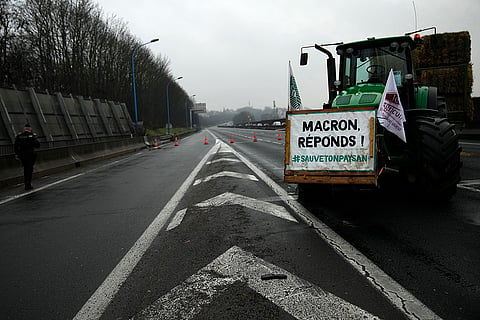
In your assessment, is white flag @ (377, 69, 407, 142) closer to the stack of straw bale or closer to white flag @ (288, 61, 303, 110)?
white flag @ (288, 61, 303, 110)

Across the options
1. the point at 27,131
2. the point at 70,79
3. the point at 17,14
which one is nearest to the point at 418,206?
the point at 27,131

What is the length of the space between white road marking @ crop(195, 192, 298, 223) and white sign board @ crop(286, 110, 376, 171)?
75 cm

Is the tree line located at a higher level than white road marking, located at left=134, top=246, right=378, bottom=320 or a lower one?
higher

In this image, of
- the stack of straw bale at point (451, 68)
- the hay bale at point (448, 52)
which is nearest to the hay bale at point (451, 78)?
the stack of straw bale at point (451, 68)

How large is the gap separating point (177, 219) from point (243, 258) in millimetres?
2079

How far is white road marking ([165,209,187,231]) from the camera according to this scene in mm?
5225

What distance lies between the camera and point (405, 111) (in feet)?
21.9

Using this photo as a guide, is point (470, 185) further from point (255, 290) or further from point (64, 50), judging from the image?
point (64, 50)

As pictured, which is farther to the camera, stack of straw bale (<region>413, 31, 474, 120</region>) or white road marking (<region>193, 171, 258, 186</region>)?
stack of straw bale (<region>413, 31, 474, 120</region>)

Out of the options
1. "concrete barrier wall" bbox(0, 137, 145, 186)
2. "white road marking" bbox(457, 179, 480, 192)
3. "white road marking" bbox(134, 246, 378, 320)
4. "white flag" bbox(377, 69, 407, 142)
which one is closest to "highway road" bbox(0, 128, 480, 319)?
"white road marking" bbox(134, 246, 378, 320)

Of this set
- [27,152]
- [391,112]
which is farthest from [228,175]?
[27,152]

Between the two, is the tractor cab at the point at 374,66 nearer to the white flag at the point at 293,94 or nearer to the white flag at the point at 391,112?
the white flag at the point at 293,94

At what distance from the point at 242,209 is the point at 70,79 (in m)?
35.8

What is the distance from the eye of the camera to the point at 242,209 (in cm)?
598
